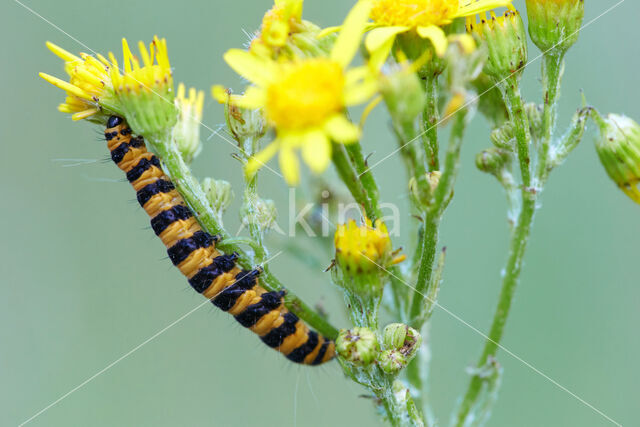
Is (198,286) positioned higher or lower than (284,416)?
higher

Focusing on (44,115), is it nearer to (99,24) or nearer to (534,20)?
(99,24)

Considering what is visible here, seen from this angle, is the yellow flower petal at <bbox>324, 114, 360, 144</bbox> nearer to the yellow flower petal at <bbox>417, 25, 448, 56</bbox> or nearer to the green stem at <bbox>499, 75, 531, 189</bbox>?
the yellow flower petal at <bbox>417, 25, 448, 56</bbox>

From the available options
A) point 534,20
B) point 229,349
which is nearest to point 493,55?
point 534,20

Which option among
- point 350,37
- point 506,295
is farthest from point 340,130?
point 506,295

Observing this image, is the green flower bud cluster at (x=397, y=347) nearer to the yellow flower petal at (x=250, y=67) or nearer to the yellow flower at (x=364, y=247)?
the yellow flower at (x=364, y=247)

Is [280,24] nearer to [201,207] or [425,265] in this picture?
[201,207]

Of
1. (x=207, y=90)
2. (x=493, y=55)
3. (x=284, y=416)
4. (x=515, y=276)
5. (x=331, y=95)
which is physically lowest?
(x=284, y=416)

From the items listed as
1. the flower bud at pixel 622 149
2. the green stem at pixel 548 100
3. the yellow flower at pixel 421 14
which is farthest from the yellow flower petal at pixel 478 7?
the flower bud at pixel 622 149
